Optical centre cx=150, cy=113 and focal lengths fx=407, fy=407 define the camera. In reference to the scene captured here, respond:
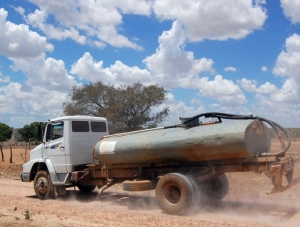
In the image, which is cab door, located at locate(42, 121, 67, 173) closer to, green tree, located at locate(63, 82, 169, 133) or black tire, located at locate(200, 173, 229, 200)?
black tire, located at locate(200, 173, 229, 200)

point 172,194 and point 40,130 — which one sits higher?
point 40,130

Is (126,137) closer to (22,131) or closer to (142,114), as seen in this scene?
(142,114)

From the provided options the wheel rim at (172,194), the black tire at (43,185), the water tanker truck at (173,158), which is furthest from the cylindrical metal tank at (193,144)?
the black tire at (43,185)

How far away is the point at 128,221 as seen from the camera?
9.12 meters

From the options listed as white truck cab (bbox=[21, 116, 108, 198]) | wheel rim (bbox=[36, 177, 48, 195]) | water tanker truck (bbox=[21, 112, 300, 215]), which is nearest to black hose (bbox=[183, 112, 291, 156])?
water tanker truck (bbox=[21, 112, 300, 215])

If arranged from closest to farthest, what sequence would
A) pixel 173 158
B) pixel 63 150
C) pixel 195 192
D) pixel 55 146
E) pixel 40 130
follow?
1. pixel 195 192
2. pixel 173 158
3. pixel 63 150
4. pixel 55 146
5. pixel 40 130

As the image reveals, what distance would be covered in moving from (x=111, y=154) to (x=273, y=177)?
4.50 m

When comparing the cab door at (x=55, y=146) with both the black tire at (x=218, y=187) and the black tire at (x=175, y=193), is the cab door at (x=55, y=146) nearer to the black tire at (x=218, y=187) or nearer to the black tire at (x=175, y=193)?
the black tire at (x=175, y=193)

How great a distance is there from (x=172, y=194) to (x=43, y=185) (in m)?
5.20

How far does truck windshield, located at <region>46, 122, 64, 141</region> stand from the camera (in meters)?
13.0

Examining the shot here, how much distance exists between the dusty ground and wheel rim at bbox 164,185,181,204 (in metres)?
0.44

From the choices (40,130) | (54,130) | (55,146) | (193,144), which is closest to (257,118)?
(193,144)

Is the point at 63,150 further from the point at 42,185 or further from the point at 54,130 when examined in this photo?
the point at 42,185

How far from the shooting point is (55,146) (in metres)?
13.0
